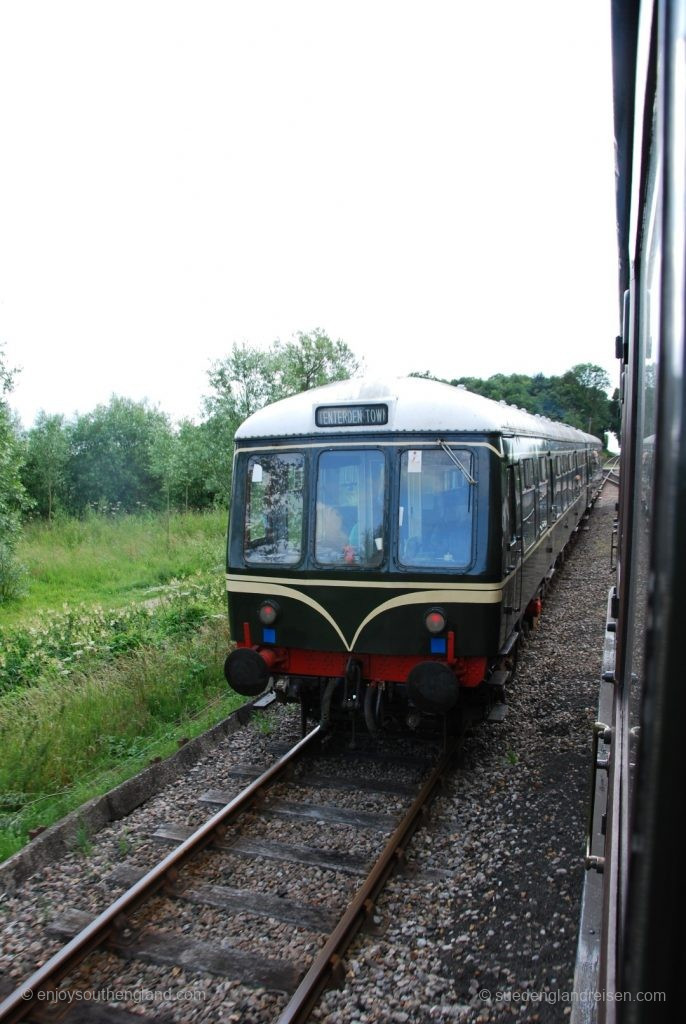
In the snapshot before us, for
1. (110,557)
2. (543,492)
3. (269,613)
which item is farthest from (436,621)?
(110,557)

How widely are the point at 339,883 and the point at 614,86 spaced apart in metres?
4.57

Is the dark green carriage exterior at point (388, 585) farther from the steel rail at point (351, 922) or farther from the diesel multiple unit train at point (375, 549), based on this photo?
the steel rail at point (351, 922)

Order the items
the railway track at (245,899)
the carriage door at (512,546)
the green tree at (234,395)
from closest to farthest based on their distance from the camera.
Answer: the railway track at (245,899), the carriage door at (512,546), the green tree at (234,395)

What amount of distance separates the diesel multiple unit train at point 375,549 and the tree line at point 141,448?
1207cm

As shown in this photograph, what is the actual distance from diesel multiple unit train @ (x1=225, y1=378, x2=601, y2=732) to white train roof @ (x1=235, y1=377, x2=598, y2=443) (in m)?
0.01

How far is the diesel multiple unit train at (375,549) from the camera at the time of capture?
598 cm

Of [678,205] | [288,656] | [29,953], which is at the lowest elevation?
[29,953]

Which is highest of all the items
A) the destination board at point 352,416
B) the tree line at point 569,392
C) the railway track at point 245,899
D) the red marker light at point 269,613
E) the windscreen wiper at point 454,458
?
the tree line at point 569,392

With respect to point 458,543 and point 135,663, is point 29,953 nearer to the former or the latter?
point 458,543

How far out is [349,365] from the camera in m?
28.9

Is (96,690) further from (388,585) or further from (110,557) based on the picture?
(110,557)

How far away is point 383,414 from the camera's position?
20.3 feet

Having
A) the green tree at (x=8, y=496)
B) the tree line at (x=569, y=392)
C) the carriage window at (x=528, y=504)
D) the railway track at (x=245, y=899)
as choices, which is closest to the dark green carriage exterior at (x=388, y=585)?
the carriage window at (x=528, y=504)

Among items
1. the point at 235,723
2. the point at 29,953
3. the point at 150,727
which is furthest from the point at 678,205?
the point at 150,727
